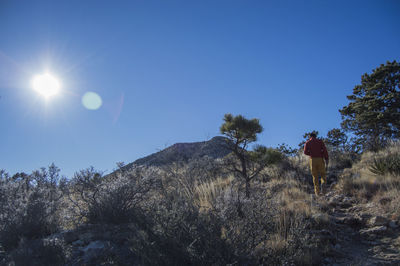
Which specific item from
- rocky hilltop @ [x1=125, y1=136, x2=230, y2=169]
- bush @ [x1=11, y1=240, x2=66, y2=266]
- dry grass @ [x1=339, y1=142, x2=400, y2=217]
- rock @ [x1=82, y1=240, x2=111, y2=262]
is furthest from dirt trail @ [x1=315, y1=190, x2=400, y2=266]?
bush @ [x1=11, y1=240, x2=66, y2=266]

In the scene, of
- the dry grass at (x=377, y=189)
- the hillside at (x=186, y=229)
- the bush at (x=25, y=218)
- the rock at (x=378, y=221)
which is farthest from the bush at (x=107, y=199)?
the dry grass at (x=377, y=189)

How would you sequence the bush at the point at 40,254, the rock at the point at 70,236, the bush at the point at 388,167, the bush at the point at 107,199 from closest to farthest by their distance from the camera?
the bush at the point at 40,254
the rock at the point at 70,236
the bush at the point at 107,199
the bush at the point at 388,167

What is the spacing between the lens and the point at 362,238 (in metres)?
4.11

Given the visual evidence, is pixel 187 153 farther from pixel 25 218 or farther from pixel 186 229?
pixel 186 229

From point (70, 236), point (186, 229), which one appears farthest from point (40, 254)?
point (186, 229)

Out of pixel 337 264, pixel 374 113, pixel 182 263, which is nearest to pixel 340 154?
pixel 374 113

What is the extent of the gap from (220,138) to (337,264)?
4572mm

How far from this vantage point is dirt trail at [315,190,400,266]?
3295 millimetres

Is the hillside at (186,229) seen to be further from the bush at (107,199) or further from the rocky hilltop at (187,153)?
the rocky hilltop at (187,153)

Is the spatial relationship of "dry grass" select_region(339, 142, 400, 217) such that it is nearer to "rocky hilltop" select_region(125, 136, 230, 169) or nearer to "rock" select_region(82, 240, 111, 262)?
"rocky hilltop" select_region(125, 136, 230, 169)

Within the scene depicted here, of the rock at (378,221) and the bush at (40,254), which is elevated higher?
the bush at (40,254)

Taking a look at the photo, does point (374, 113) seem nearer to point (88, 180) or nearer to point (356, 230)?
point (356, 230)

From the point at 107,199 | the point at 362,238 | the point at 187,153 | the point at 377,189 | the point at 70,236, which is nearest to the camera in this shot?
the point at 70,236

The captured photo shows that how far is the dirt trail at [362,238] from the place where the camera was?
3.29 metres
